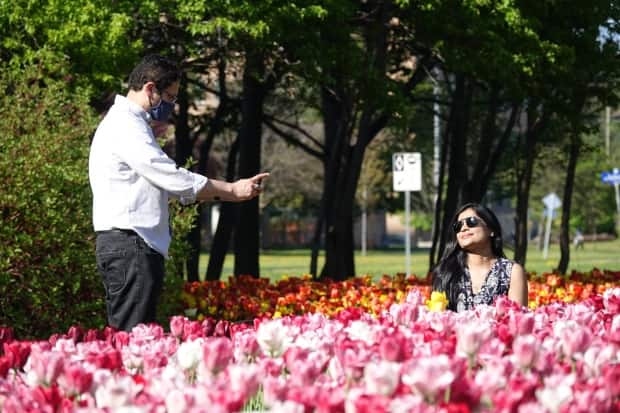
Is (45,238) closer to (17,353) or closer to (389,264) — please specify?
(17,353)

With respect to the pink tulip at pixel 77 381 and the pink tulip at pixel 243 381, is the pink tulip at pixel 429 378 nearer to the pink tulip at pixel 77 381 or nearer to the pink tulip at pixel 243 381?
the pink tulip at pixel 243 381

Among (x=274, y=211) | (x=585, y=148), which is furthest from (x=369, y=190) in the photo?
(x=585, y=148)

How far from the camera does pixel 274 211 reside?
304 ft

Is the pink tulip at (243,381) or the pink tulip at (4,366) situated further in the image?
the pink tulip at (4,366)

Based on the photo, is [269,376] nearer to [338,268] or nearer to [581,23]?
[338,268]

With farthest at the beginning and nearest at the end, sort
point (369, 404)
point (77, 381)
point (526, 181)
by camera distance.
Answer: point (526, 181) → point (77, 381) → point (369, 404)

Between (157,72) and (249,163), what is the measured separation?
17077mm

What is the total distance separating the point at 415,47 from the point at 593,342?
21469 millimetres

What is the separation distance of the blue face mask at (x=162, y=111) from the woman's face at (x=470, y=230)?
2.45 metres

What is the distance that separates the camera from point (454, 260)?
8.79 m

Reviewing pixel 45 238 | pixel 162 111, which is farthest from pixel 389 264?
pixel 162 111

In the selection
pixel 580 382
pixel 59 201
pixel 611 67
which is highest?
pixel 611 67

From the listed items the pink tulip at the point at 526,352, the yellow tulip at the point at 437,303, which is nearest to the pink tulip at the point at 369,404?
the pink tulip at the point at 526,352

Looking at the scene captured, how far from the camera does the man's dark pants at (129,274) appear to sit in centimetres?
671
